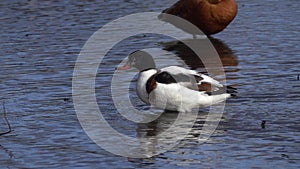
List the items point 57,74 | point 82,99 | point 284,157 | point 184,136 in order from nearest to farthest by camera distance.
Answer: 1. point 284,157
2. point 184,136
3. point 82,99
4. point 57,74

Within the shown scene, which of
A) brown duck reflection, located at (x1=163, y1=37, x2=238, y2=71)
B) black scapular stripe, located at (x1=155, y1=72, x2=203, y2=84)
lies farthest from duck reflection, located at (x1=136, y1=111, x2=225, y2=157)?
brown duck reflection, located at (x1=163, y1=37, x2=238, y2=71)

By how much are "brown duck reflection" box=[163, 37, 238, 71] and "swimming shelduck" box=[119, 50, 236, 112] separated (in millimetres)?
2978

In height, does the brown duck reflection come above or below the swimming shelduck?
below

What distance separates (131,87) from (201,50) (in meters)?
3.28

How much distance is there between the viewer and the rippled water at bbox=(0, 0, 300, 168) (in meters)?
7.87

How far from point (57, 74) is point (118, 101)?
2.10 m

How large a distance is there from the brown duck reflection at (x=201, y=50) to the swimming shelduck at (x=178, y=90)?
9.77ft

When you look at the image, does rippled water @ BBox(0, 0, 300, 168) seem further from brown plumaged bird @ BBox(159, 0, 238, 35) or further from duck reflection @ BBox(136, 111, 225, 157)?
brown plumaged bird @ BBox(159, 0, 238, 35)

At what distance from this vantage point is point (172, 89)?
9.40 m

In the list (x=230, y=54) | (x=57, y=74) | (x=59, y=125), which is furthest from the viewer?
(x=230, y=54)

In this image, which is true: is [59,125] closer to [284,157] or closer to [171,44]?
[284,157]

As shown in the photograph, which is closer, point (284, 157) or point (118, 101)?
point (284, 157)

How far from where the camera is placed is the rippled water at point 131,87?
25.8ft

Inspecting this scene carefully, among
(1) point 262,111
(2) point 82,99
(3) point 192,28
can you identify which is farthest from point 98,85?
(3) point 192,28
